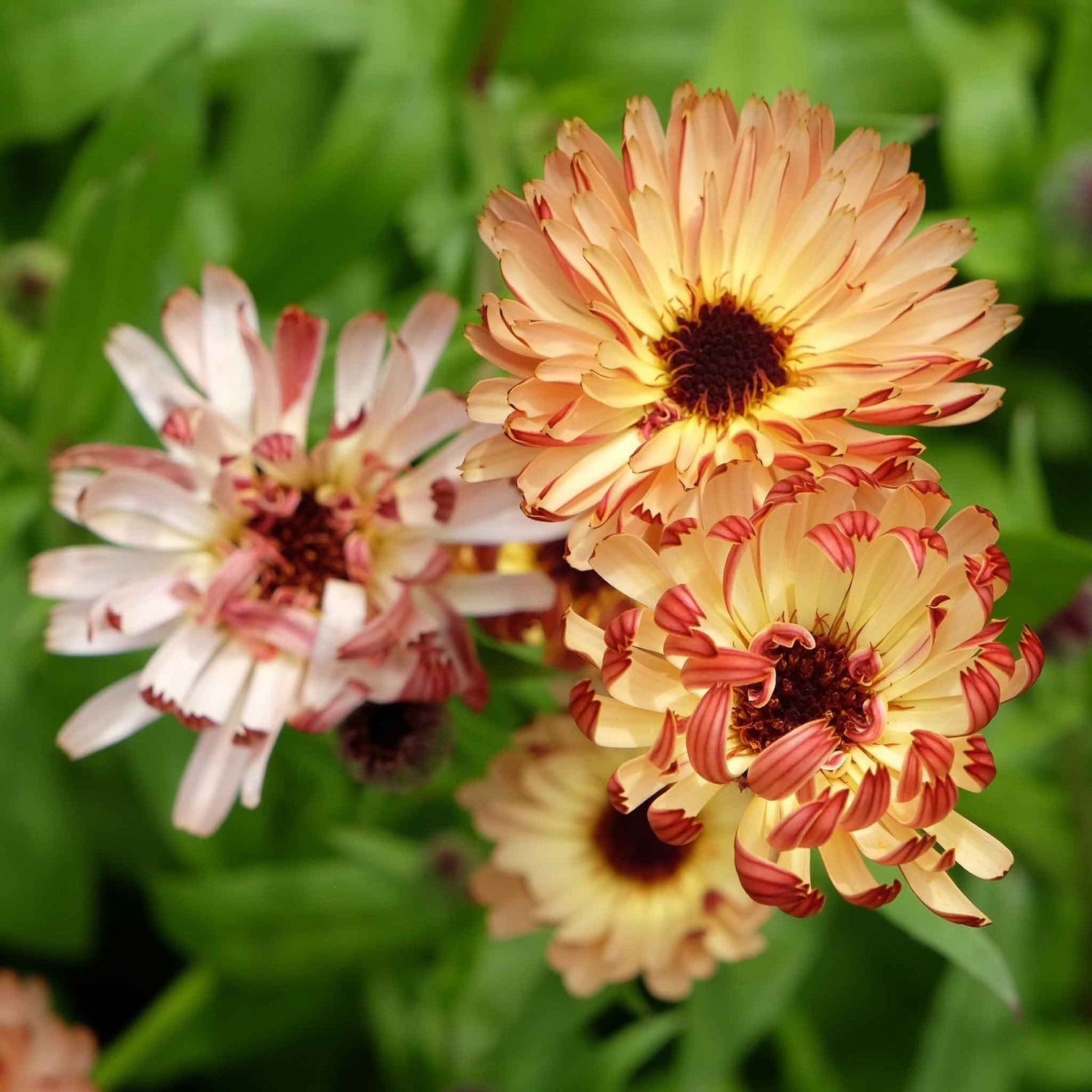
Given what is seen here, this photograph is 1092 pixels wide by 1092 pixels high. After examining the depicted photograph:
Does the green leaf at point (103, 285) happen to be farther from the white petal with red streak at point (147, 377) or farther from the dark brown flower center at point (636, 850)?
the dark brown flower center at point (636, 850)

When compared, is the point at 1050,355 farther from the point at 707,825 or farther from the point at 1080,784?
the point at 707,825

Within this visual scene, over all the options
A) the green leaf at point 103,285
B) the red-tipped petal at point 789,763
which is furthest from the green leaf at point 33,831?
the red-tipped petal at point 789,763

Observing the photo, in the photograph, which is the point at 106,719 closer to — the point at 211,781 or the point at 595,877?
the point at 211,781

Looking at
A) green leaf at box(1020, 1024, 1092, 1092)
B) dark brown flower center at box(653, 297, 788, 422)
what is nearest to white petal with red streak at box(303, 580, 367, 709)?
dark brown flower center at box(653, 297, 788, 422)

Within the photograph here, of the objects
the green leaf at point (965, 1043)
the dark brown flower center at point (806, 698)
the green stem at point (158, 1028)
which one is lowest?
the green leaf at point (965, 1043)

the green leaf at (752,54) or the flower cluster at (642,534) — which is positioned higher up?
the green leaf at (752,54)

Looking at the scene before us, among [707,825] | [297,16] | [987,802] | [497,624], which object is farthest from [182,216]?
[987,802]

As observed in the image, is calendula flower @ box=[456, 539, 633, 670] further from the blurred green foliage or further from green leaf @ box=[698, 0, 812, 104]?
green leaf @ box=[698, 0, 812, 104]
